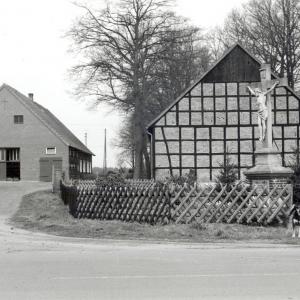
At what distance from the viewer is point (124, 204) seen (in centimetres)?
1794

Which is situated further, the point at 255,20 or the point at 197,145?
the point at 255,20

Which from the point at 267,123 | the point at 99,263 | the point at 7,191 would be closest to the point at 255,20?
the point at 7,191

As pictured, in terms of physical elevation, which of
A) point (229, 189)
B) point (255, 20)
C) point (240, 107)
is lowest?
point (229, 189)

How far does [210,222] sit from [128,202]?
2572 mm

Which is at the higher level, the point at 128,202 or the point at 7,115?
the point at 7,115

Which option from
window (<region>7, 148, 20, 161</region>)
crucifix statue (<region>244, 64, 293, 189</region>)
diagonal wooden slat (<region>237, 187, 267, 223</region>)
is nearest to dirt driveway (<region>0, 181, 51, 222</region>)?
diagonal wooden slat (<region>237, 187, 267, 223</region>)

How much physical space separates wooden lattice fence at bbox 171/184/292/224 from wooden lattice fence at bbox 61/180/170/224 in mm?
381

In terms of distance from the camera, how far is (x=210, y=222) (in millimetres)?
16828

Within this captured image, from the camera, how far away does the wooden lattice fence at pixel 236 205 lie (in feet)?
54.0

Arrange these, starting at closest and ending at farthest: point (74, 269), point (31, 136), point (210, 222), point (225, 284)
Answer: point (225, 284)
point (74, 269)
point (210, 222)
point (31, 136)

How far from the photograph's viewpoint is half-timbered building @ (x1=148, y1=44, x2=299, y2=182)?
1417 inches

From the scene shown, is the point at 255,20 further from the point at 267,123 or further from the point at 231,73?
the point at 267,123

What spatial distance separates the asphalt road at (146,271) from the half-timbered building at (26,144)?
36884 millimetres

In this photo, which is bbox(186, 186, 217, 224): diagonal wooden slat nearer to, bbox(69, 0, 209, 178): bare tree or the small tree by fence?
the small tree by fence
